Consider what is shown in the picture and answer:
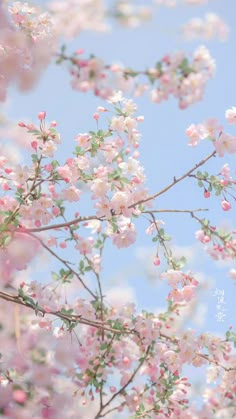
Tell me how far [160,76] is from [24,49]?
81 cm

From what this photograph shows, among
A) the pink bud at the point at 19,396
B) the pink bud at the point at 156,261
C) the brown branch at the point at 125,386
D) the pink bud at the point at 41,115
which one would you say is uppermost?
the pink bud at the point at 41,115

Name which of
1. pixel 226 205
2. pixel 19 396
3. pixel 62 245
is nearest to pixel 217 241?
pixel 226 205

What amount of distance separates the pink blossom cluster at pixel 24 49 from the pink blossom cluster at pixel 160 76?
36cm

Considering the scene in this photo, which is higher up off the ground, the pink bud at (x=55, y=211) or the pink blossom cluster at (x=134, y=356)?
the pink bud at (x=55, y=211)

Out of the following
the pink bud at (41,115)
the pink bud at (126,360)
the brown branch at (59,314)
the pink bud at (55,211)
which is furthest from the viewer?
the pink bud at (126,360)

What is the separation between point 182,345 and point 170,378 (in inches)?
13.4

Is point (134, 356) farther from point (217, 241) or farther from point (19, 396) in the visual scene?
point (19, 396)

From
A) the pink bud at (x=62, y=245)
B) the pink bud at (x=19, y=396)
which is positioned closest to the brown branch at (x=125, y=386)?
the pink bud at (x=62, y=245)

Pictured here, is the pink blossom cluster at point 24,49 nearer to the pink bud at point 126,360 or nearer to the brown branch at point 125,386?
the brown branch at point 125,386

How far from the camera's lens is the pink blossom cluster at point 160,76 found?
195 cm

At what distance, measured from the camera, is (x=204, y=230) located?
326 cm

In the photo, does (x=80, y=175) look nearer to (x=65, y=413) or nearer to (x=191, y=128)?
(x=191, y=128)

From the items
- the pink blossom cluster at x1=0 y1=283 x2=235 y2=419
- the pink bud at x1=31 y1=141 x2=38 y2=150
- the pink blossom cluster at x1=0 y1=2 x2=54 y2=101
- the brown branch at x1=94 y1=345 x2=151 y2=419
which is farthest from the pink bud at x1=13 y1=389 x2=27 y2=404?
the brown branch at x1=94 y1=345 x2=151 y2=419

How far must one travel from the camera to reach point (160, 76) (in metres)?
1.96
